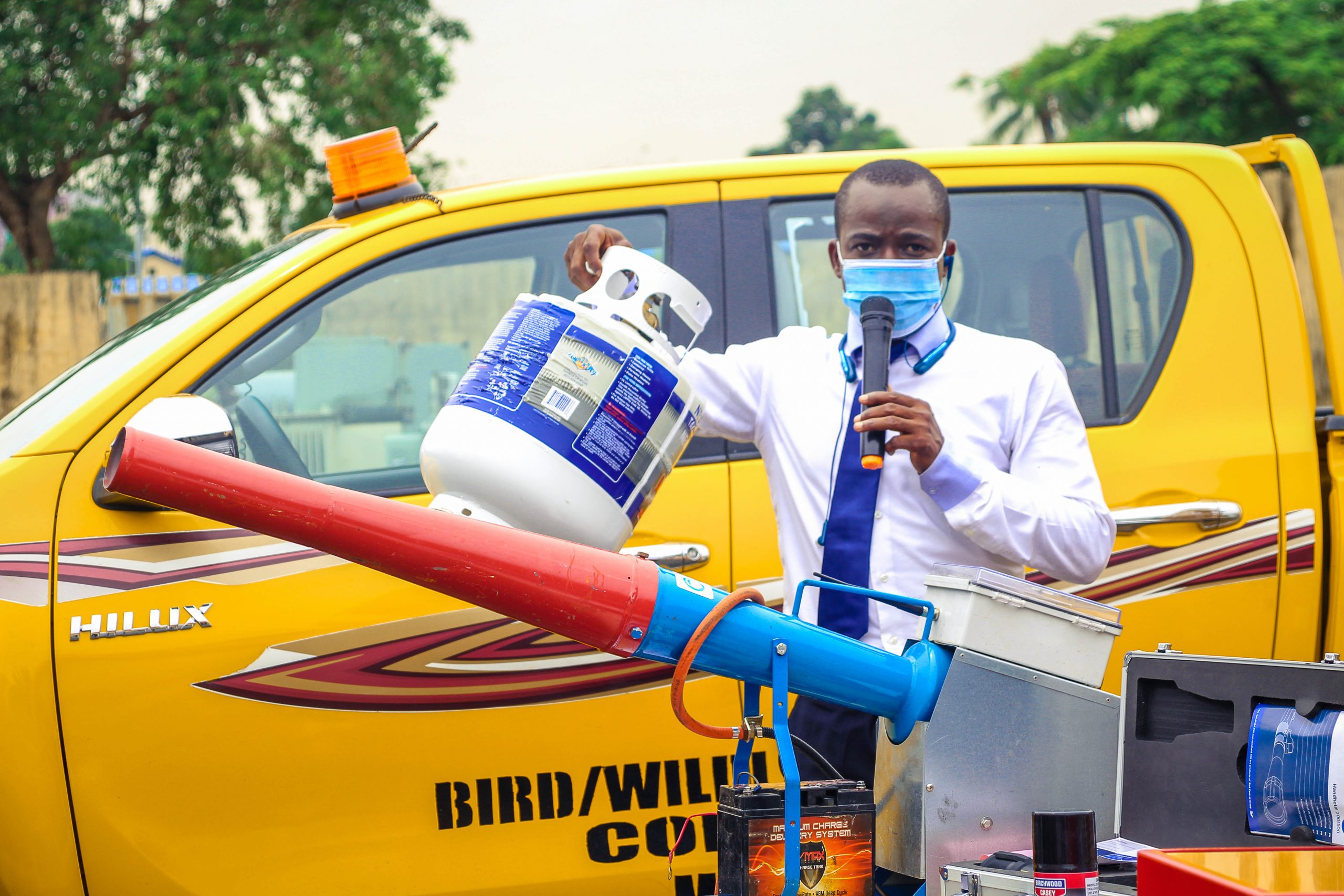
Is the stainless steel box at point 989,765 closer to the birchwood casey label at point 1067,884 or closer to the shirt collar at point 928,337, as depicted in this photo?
the birchwood casey label at point 1067,884

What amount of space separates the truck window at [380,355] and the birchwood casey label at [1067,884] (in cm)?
178

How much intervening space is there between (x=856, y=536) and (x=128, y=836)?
1.65m

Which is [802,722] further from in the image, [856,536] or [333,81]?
[333,81]

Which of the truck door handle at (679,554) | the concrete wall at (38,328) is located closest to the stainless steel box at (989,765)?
the truck door handle at (679,554)

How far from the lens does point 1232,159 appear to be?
9.98 feet

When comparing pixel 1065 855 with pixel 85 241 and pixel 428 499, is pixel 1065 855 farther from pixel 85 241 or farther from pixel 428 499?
pixel 85 241

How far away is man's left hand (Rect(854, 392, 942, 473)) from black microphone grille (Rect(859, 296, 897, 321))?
17 centimetres

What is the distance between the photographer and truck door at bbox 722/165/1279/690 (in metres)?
2.80

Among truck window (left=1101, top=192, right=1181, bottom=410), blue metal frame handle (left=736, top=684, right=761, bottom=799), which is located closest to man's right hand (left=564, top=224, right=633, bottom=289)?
blue metal frame handle (left=736, top=684, right=761, bottom=799)

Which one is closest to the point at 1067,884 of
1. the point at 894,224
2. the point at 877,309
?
the point at 877,309

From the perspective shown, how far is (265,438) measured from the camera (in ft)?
9.11

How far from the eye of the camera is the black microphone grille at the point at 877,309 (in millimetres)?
1948

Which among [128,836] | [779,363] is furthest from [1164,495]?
[128,836]

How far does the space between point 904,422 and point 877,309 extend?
240mm
